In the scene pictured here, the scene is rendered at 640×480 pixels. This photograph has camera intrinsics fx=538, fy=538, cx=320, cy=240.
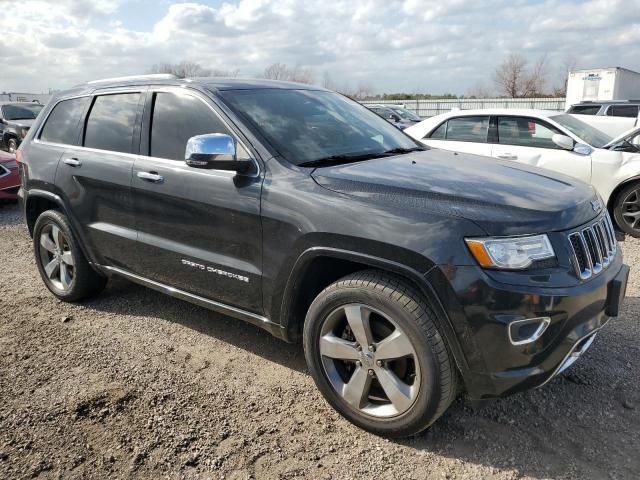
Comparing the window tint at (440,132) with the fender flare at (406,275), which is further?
the window tint at (440,132)

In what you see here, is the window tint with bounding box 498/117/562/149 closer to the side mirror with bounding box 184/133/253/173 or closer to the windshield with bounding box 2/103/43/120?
the side mirror with bounding box 184/133/253/173

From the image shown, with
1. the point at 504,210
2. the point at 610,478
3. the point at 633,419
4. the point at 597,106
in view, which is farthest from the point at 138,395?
the point at 597,106

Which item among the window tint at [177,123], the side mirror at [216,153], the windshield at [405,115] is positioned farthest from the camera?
the windshield at [405,115]

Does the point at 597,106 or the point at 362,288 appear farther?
the point at 597,106

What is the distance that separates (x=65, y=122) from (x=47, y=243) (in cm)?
103

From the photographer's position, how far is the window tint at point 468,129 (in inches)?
292

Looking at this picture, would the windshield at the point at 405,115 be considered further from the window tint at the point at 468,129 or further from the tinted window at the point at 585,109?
the window tint at the point at 468,129

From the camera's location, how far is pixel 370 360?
2.64 meters

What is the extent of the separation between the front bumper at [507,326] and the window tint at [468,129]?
17.4 feet

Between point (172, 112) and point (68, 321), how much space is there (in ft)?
6.33

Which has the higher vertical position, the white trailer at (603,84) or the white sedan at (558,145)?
the white trailer at (603,84)

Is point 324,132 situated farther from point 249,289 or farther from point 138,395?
point 138,395

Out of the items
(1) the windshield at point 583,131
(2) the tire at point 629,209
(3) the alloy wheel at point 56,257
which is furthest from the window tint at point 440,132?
(3) the alloy wheel at point 56,257

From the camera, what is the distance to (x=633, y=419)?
9.30ft
